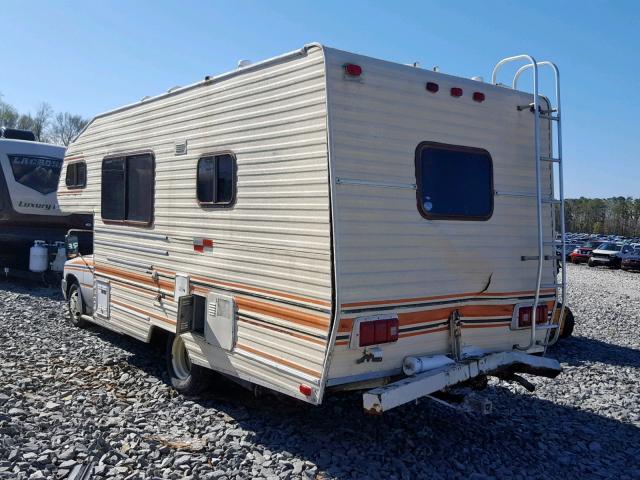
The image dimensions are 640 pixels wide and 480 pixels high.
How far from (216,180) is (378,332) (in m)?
1.99

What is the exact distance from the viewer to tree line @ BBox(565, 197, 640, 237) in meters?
68.9

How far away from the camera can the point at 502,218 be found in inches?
210

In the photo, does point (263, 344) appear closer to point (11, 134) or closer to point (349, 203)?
point (349, 203)

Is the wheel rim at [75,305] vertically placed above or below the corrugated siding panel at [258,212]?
below

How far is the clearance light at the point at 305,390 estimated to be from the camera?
4301 millimetres

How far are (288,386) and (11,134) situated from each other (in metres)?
12.0

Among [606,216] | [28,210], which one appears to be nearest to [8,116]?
[28,210]

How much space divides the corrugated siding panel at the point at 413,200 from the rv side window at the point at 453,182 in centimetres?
7

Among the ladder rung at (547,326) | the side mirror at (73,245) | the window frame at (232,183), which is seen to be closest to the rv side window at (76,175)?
the side mirror at (73,245)

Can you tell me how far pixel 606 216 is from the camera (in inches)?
2810

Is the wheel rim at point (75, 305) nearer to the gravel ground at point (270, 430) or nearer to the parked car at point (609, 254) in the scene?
the gravel ground at point (270, 430)

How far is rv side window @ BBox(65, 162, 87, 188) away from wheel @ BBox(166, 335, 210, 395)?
275cm

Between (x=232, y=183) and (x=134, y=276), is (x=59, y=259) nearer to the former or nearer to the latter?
(x=134, y=276)

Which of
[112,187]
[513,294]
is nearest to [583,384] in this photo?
[513,294]
